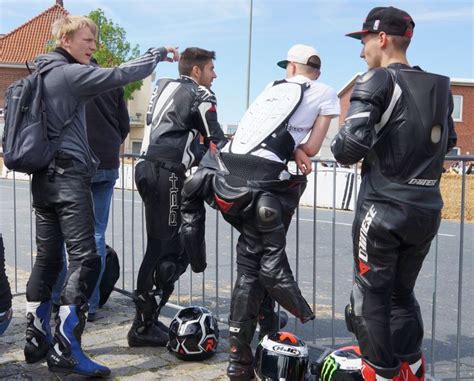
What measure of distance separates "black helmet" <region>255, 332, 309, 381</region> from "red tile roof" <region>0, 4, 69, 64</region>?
4455cm

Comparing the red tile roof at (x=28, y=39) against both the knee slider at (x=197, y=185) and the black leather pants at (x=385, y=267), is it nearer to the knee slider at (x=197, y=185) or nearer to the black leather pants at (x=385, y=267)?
the knee slider at (x=197, y=185)

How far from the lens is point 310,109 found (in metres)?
3.70

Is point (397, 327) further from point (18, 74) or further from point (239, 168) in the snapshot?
point (18, 74)

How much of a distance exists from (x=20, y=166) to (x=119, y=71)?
0.82 m

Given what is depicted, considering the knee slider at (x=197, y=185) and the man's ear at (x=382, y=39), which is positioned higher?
the man's ear at (x=382, y=39)

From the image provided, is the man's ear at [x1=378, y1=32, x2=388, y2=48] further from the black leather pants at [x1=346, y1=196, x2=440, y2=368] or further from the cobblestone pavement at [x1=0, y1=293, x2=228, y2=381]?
the cobblestone pavement at [x1=0, y1=293, x2=228, y2=381]

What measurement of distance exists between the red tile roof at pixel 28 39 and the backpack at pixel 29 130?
143 feet

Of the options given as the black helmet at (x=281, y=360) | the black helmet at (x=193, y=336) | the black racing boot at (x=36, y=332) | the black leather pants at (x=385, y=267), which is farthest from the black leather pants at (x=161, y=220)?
the black leather pants at (x=385, y=267)

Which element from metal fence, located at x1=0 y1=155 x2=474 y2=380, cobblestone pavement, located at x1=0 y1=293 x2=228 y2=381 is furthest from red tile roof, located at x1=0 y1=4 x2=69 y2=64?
cobblestone pavement, located at x1=0 y1=293 x2=228 y2=381

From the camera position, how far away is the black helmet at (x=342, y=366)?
346 centimetres

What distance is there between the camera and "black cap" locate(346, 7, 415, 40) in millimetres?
3146

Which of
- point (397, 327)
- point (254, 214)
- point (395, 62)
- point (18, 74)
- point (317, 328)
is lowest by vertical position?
point (317, 328)

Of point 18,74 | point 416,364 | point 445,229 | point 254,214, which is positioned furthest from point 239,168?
point 18,74

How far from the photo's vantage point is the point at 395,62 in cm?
315
